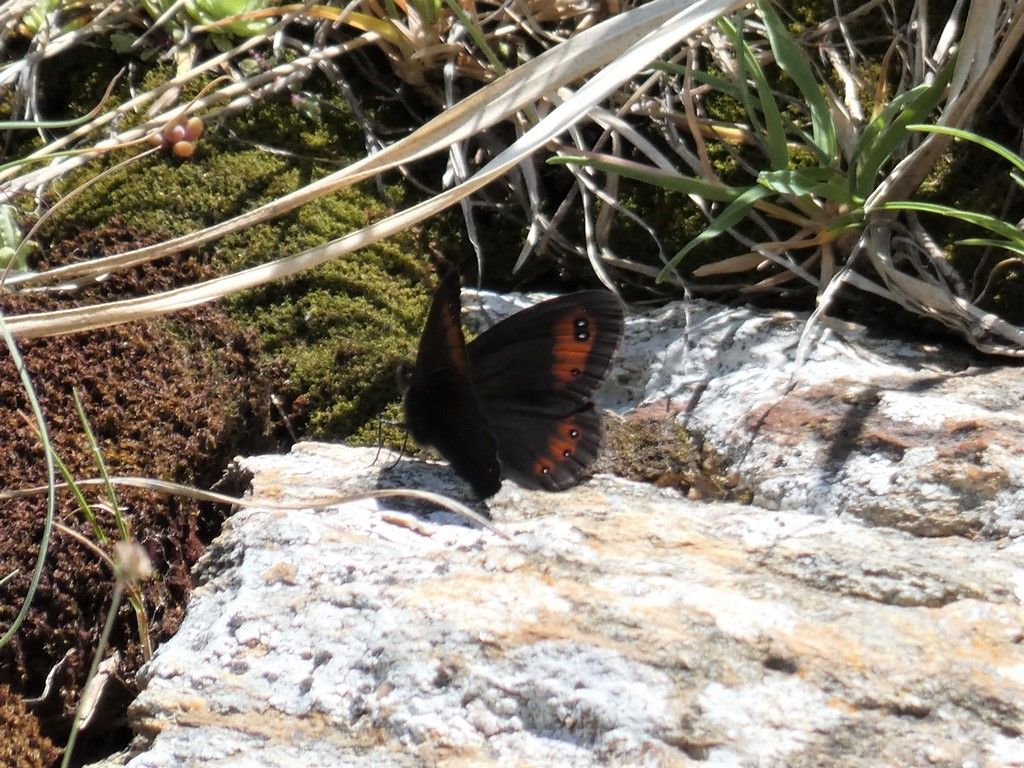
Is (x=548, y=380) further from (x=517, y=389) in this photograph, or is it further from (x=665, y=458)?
(x=665, y=458)

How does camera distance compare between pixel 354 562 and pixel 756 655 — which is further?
pixel 354 562

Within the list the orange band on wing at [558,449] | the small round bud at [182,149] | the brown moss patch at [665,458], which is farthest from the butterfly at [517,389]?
the small round bud at [182,149]

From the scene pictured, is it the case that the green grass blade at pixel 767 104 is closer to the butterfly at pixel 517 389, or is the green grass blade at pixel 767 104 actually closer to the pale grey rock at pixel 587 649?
the butterfly at pixel 517 389

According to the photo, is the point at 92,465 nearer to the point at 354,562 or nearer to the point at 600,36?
the point at 354,562

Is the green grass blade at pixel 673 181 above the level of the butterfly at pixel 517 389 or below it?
above

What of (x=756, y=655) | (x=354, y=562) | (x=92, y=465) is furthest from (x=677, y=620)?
(x=92, y=465)

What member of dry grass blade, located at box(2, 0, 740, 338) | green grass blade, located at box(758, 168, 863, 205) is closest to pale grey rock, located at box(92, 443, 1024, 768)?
dry grass blade, located at box(2, 0, 740, 338)

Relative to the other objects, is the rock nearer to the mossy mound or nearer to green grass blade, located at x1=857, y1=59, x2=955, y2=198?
green grass blade, located at x1=857, y1=59, x2=955, y2=198

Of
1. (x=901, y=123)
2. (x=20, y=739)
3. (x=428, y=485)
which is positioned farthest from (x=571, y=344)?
(x=20, y=739)
